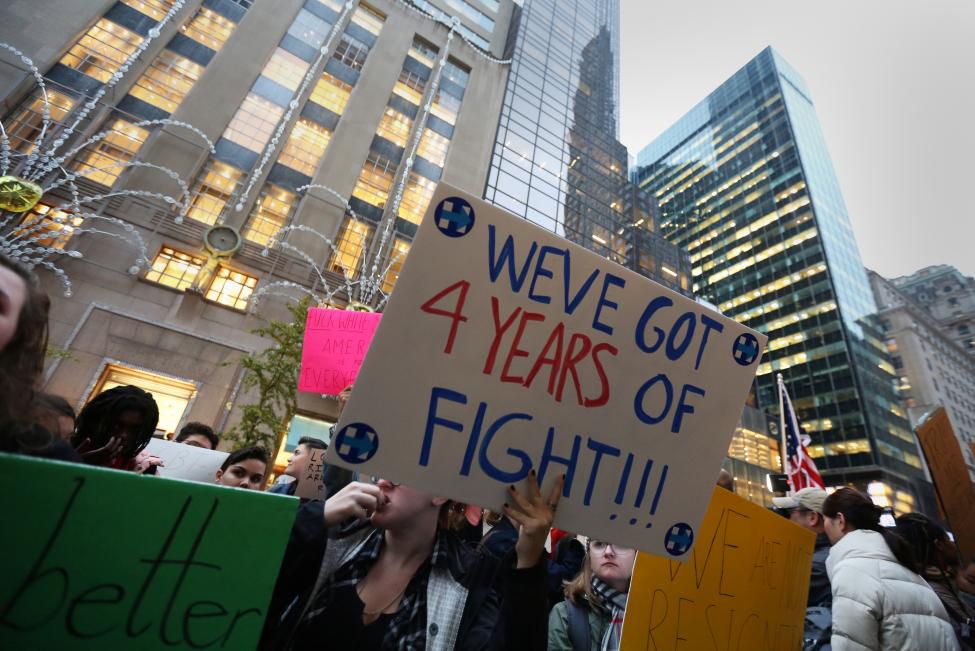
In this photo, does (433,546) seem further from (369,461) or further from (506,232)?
(506,232)

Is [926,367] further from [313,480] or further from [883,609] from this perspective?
[313,480]

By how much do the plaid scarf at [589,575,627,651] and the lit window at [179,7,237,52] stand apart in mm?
25973

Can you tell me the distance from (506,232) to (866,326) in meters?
83.2

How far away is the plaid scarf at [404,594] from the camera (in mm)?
1777

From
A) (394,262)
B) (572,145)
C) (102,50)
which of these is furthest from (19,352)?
(572,145)

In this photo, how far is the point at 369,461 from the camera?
4.71 ft

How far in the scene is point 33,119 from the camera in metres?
15.1

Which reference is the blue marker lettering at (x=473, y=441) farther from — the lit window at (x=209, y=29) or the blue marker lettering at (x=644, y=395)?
the lit window at (x=209, y=29)

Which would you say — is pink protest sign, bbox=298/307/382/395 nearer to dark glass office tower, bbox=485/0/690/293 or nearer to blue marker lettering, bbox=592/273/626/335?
blue marker lettering, bbox=592/273/626/335

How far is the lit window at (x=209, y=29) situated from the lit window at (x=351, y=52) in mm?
4965

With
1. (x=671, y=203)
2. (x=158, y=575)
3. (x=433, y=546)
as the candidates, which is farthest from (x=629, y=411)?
(x=671, y=203)

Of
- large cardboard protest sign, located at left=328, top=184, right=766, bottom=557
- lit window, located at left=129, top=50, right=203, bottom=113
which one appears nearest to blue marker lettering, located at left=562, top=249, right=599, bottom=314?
large cardboard protest sign, located at left=328, top=184, right=766, bottom=557

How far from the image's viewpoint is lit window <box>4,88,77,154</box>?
578 inches

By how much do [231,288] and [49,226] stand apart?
556 centimetres
